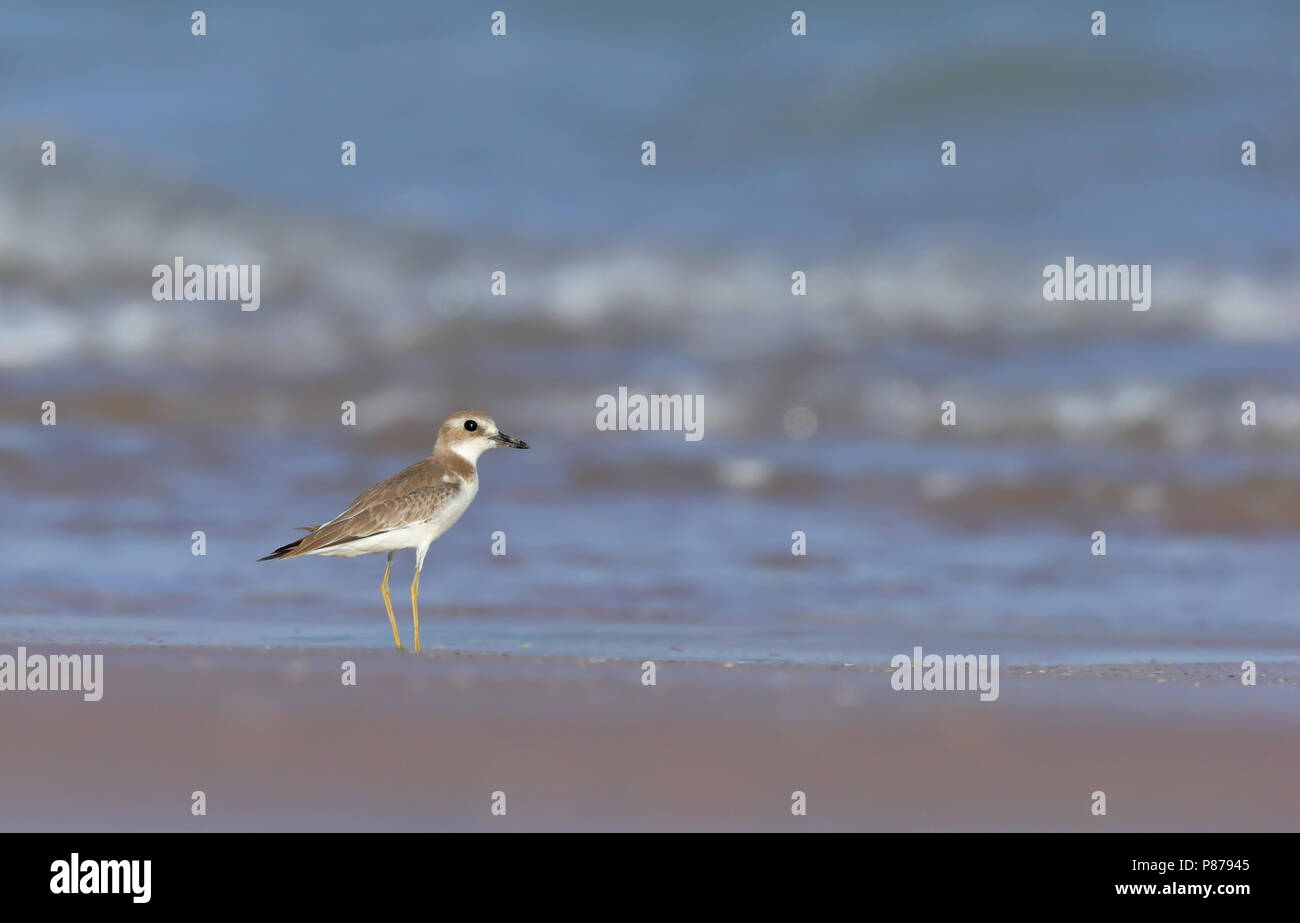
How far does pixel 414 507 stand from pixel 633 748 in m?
2.31

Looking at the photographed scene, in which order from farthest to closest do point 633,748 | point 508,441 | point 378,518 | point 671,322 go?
point 671,322 < point 508,441 < point 378,518 < point 633,748

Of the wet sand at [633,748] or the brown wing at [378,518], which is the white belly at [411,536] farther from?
the wet sand at [633,748]

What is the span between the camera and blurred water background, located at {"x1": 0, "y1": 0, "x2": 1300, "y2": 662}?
8250 mm

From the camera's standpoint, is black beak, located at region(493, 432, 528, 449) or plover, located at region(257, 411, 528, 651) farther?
black beak, located at region(493, 432, 528, 449)

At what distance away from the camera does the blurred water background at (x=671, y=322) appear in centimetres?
825

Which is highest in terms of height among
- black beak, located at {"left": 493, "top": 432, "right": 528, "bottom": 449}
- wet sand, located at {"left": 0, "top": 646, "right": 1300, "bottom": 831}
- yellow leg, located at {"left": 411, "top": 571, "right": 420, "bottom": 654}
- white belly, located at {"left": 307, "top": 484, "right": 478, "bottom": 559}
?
black beak, located at {"left": 493, "top": 432, "right": 528, "bottom": 449}

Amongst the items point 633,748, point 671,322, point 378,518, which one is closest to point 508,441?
point 378,518

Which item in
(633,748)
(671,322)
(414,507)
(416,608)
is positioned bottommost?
(633,748)

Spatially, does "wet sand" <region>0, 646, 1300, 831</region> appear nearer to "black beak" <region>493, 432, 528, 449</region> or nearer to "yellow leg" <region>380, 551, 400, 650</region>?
"yellow leg" <region>380, 551, 400, 650</region>

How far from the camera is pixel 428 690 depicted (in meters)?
6.06

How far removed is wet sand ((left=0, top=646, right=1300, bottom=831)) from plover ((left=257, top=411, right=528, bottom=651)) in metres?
0.80

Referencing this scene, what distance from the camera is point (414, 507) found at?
737 centimetres

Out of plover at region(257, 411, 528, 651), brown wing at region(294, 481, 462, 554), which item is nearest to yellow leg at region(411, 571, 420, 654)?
plover at region(257, 411, 528, 651)

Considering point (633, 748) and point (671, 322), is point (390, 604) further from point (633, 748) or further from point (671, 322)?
point (671, 322)
